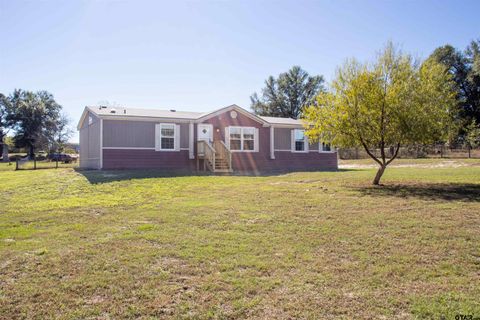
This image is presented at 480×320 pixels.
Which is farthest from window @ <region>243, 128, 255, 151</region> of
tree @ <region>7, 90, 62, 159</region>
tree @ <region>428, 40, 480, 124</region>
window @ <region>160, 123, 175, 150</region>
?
tree @ <region>7, 90, 62, 159</region>

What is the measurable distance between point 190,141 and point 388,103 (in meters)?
10.9

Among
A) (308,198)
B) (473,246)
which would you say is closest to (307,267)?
(473,246)

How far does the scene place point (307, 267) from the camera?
389 cm

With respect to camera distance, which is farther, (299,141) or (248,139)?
(299,141)

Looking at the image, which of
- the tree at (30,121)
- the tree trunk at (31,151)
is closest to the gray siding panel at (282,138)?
the tree at (30,121)

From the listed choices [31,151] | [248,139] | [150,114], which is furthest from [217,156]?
[31,151]

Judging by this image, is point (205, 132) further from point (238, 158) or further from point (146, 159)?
point (146, 159)

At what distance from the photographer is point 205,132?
19141 mm

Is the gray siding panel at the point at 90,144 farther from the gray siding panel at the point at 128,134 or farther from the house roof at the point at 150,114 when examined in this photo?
the gray siding panel at the point at 128,134

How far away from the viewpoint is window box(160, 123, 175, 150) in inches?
710

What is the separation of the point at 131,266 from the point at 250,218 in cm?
277

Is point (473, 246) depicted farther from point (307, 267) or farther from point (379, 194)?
point (379, 194)

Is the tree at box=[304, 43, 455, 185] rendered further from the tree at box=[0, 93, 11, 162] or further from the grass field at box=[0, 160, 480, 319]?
the tree at box=[0, 93, 11, 162]

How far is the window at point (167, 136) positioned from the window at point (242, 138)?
3.34 metres
